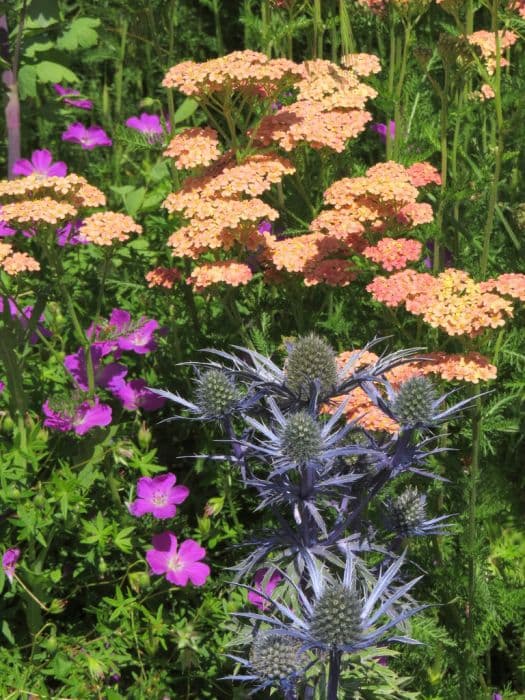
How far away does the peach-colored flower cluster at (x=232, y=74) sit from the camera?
96.0 inches

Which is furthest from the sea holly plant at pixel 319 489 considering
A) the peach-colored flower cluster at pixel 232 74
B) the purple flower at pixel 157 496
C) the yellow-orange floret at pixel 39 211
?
the peach-colored flower cluster at pixel 232 74

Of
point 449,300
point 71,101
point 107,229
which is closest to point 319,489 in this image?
point 449,300

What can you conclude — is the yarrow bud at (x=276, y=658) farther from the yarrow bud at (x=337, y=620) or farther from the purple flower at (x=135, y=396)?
the purple flower at (x=135, y=396)

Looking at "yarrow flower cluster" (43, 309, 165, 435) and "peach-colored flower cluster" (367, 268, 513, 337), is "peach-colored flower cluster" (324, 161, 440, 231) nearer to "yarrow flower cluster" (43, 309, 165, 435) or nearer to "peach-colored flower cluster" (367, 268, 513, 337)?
"peach-colored flower cluster" (367, 268, 513, 337)

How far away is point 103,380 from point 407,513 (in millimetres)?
1150

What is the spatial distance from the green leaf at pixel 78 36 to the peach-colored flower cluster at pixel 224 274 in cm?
169

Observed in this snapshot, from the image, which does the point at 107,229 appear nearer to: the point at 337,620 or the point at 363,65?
the point at 363,65

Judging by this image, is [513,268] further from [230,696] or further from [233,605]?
[230,696]

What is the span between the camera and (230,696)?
244 centimetres

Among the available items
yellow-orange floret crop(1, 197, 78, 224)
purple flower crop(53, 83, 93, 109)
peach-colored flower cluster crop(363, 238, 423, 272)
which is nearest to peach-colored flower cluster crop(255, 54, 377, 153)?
peach-colored flower cluster crop(363, 238, 423, 272)

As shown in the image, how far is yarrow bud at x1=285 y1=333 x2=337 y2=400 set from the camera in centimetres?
189

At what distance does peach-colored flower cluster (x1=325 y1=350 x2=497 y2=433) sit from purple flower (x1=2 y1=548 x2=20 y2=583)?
901 mm

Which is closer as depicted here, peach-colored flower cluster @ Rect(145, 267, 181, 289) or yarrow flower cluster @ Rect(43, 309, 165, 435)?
yarrow flower cluster @ Rect(43, 309, 165, 435)

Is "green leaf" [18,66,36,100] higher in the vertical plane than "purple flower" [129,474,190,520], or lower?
higher
